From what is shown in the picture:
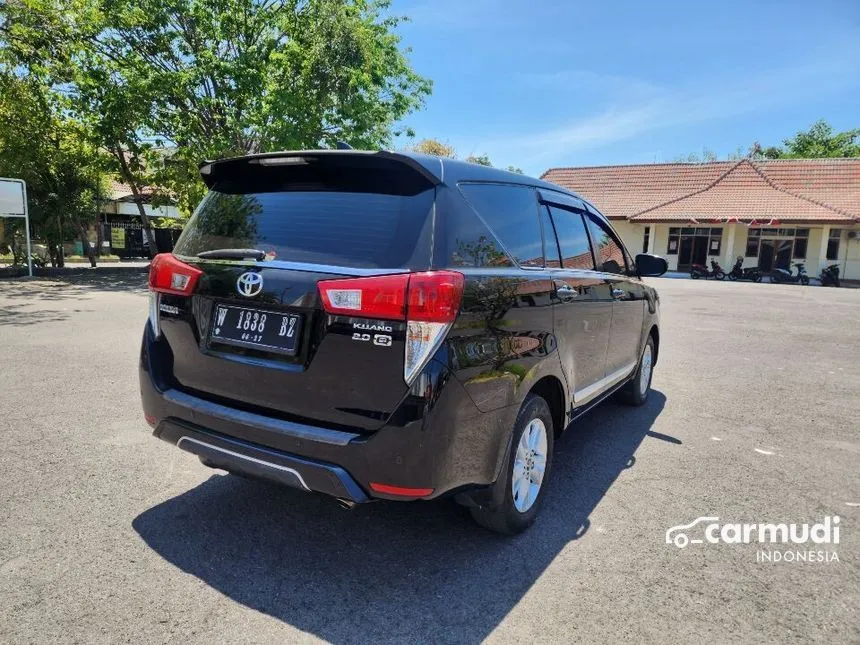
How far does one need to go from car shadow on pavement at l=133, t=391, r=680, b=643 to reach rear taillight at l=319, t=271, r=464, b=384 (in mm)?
996

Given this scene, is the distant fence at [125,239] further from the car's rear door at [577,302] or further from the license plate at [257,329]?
the license plate at [257,329]

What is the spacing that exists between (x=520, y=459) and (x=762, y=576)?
49.5 inches

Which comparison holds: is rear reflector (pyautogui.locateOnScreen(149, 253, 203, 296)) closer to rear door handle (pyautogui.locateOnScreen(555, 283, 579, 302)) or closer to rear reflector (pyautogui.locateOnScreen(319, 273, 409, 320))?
rear reflector (pyautogui.locateOnScreen(319, 273, 409, 320))

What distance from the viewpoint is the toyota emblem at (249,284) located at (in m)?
2.55

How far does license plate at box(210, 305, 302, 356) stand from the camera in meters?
2.48

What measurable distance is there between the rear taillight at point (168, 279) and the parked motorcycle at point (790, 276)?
31.8m

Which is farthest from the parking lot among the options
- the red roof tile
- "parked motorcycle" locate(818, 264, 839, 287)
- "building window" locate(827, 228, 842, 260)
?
"building window" locate(827, 228, 842, 260)

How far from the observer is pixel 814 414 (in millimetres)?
5457

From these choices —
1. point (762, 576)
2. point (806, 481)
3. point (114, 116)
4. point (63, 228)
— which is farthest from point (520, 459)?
point (63, 228)

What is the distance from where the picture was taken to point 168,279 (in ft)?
9.59

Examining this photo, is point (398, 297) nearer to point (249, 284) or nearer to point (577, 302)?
point (249, 284)

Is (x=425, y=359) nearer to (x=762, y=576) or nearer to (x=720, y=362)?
(x=762, y=576)

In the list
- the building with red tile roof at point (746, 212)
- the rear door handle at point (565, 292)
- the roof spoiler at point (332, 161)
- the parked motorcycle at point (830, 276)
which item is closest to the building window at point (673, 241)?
the building with red tile roof at point (746, 212)

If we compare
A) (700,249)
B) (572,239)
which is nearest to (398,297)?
(572,239)
